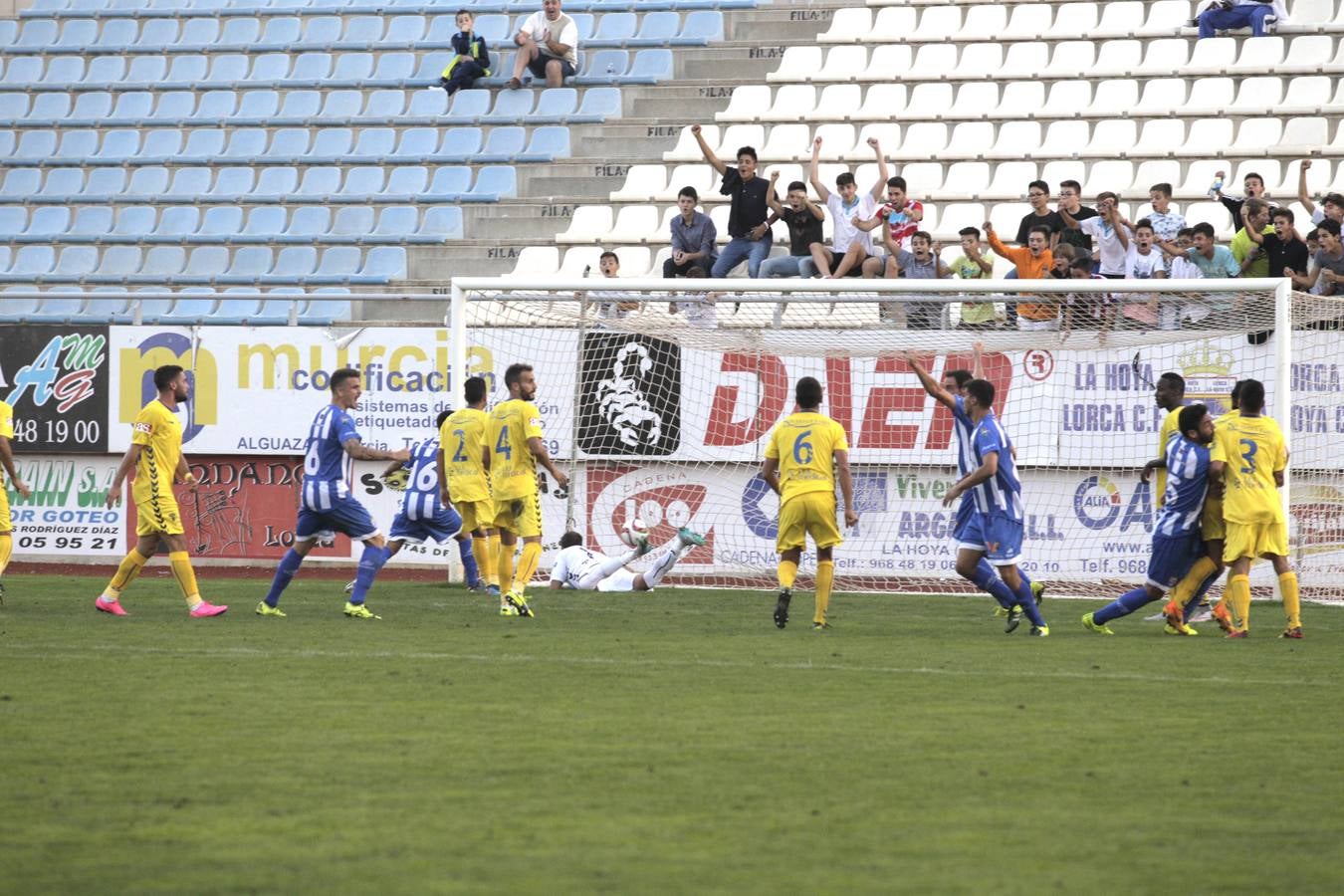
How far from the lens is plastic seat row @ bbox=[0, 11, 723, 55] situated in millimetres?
24500

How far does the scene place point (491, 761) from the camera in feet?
22.9

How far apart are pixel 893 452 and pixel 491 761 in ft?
34.6

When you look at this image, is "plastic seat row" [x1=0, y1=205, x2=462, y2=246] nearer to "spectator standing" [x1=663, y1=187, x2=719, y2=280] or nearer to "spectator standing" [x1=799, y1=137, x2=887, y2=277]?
"spectator standing" [x1=663, y1=187, x2=719, y2=280]

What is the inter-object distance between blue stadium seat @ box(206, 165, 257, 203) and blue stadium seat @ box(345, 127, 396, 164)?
134 centimetres

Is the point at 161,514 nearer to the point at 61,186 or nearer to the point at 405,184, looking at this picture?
the point at 405,184

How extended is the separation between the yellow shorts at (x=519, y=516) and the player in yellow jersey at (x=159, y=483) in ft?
6.91

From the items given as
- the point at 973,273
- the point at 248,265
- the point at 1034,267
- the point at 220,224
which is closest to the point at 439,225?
the point at 248,265

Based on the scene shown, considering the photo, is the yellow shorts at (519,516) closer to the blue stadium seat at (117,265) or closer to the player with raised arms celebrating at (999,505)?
the player with raised arms celebrating at (999,505)

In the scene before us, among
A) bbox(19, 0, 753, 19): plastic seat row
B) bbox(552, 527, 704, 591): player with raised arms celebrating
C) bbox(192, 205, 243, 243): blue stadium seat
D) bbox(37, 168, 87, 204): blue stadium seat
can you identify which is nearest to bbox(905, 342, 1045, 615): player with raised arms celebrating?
bbox(552, 527, 704, 591): player with raised arms celebrating

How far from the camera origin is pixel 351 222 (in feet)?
Result: 75.8

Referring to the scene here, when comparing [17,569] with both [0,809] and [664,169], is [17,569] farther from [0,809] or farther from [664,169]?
[0,809]

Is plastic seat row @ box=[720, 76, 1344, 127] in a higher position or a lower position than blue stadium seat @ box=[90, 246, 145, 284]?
higher

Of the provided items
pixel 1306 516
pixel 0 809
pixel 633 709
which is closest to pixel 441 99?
pixel 1306 516

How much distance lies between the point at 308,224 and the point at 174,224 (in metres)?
1.89
